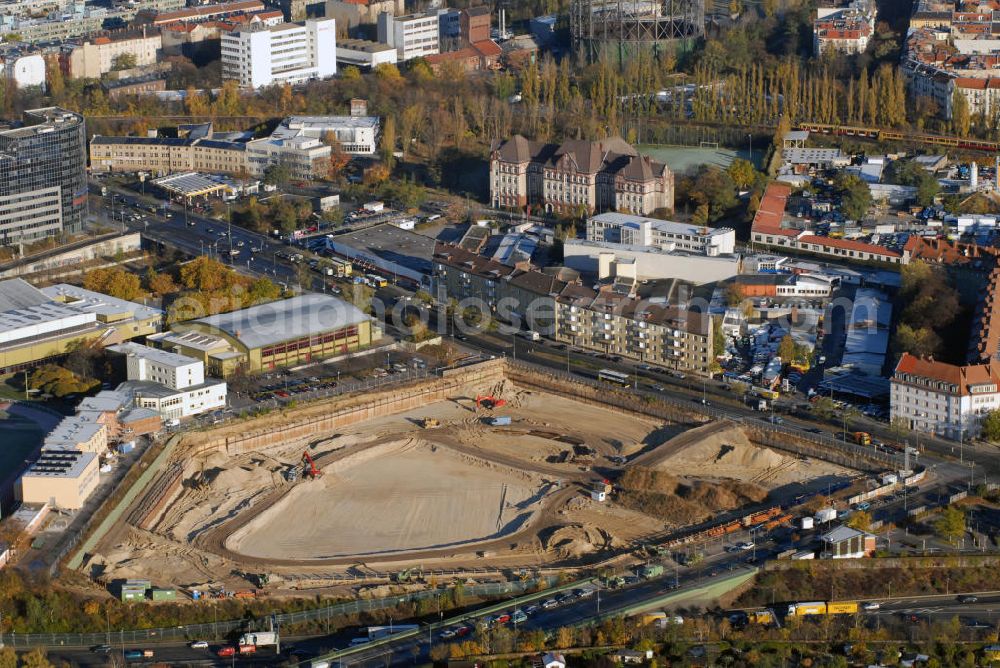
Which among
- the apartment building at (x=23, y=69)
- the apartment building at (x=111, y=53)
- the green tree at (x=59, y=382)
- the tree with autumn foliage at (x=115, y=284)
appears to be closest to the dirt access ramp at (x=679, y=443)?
the green tree at (x=59, y=382)

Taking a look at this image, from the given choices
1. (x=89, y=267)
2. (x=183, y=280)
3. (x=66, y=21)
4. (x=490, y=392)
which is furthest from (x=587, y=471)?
(x=66, y=21)

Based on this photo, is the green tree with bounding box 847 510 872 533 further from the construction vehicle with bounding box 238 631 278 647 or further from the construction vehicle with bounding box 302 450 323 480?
the construction vehicle with bounding box 238 631 278 647

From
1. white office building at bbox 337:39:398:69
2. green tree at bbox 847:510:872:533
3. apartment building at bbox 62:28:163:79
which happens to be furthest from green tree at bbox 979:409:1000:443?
apartment building at bbox 62:28:163:79

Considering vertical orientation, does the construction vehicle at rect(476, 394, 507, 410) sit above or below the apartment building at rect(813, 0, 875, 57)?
below

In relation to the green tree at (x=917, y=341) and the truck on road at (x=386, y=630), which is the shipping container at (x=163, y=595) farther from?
the green tree at (x=917, y=341)

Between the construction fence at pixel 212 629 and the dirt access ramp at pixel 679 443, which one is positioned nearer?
the construction fence at pixel 212 629

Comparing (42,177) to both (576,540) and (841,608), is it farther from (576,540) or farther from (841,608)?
(841,608)
